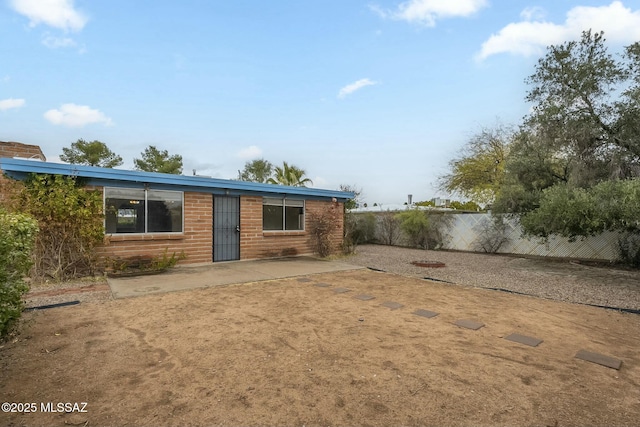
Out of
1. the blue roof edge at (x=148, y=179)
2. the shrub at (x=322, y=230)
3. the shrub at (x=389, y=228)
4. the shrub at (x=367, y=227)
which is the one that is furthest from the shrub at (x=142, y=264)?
the shrub at (x=389, y=228)

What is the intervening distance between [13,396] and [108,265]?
18.0 feet

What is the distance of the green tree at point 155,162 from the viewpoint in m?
27.9

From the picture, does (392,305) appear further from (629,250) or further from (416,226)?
(416,226)

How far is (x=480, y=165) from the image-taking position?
1917cm

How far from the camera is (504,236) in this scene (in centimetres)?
1303

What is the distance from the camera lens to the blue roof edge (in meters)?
6.27

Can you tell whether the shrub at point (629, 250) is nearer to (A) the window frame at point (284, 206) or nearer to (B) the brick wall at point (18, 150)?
(A) the window frame at point (284, 206)

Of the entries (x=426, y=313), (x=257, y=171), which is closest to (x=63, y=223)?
(x=426, y=313)

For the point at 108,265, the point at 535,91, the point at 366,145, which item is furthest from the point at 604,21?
the point at 108,265

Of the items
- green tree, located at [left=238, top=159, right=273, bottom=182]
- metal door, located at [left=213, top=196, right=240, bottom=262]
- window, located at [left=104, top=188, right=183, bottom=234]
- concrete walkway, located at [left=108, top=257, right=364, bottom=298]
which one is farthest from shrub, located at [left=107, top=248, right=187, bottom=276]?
green tree, located at [left=238, top=159, right=273, bottom=182]

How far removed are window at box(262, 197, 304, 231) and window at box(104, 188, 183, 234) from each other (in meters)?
2.63

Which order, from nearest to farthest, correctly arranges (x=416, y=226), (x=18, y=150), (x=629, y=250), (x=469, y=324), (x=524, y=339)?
(x=524, y=339), (x=469, y=324), (x=629, y=250), (x=18, y=150), (x=416, y=226)

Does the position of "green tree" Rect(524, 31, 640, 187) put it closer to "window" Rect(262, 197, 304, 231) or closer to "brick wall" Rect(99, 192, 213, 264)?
"window" Rect(262, 197, 304, 231)

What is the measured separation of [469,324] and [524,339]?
625 millimetres
